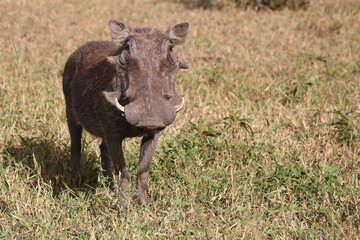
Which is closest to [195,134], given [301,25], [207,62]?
[207,62]

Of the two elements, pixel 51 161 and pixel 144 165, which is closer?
pixel 144 165

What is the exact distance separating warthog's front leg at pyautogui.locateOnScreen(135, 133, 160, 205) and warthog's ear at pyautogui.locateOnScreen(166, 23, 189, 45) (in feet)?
2.27

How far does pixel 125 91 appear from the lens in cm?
262

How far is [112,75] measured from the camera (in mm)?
3062

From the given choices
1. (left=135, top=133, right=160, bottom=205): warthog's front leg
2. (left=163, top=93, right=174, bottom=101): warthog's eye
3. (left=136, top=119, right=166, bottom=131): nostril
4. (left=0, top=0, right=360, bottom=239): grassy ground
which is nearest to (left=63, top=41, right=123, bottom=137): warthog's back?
(left=135, top=133, right=160, bottom=205): warthog's front leg

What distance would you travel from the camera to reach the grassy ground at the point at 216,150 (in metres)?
2.82

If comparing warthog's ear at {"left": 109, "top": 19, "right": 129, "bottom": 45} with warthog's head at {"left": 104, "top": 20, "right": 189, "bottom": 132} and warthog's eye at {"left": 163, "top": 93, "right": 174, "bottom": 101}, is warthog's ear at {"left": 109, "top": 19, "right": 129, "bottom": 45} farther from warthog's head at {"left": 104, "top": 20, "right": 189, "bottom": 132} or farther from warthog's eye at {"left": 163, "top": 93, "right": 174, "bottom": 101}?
warthog's eye at {"left": 163, "top": 93, "right": 174, "bottom": 101}

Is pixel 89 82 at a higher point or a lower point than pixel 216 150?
higher

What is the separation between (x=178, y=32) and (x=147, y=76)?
674mm

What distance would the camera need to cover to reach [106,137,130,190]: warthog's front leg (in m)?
3.08

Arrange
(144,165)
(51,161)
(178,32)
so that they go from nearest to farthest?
(178,32) < (144,165) < (51,161)

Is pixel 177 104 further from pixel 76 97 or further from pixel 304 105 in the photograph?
pixel 304 105

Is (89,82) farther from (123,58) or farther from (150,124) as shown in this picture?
(150,124)

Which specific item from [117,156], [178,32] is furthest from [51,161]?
[178,32]
